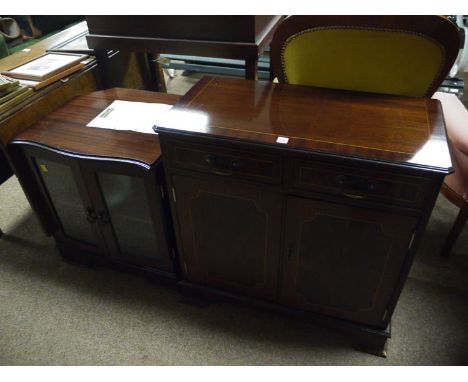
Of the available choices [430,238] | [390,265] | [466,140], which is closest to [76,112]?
[390,265]

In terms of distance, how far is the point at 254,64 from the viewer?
3.22ft

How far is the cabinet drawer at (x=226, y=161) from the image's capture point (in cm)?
Answer: 74

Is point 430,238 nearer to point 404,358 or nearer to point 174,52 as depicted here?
point 404,358

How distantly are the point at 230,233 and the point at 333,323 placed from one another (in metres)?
0.38

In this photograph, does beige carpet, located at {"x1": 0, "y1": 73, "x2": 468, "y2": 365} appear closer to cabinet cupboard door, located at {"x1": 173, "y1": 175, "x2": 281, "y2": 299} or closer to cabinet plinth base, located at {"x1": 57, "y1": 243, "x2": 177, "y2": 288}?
cabinet plinth base, located at {"x1": 57, "y1": 243, "x2": 177, "y2": 288}

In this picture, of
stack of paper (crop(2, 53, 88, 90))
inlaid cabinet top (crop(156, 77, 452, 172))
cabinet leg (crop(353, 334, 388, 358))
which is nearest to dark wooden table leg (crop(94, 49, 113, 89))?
stack of paper (crop(2, 53, 88, 90))

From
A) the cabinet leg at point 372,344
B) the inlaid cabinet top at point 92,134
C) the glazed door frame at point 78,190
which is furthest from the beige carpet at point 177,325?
the inlaid cabinet top at point 92,134

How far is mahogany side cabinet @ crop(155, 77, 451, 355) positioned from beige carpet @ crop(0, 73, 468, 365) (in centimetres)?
11

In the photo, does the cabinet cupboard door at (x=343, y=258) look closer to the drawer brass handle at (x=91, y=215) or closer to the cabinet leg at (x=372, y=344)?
the cabinet leg at (x=372, y=344)

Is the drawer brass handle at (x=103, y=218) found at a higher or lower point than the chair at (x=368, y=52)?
lower

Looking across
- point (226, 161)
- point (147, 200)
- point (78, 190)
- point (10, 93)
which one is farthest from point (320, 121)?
point (10, 93)

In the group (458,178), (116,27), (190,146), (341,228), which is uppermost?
(116,27)

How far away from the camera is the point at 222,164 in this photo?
30.8 inches

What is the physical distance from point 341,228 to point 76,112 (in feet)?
2.77
